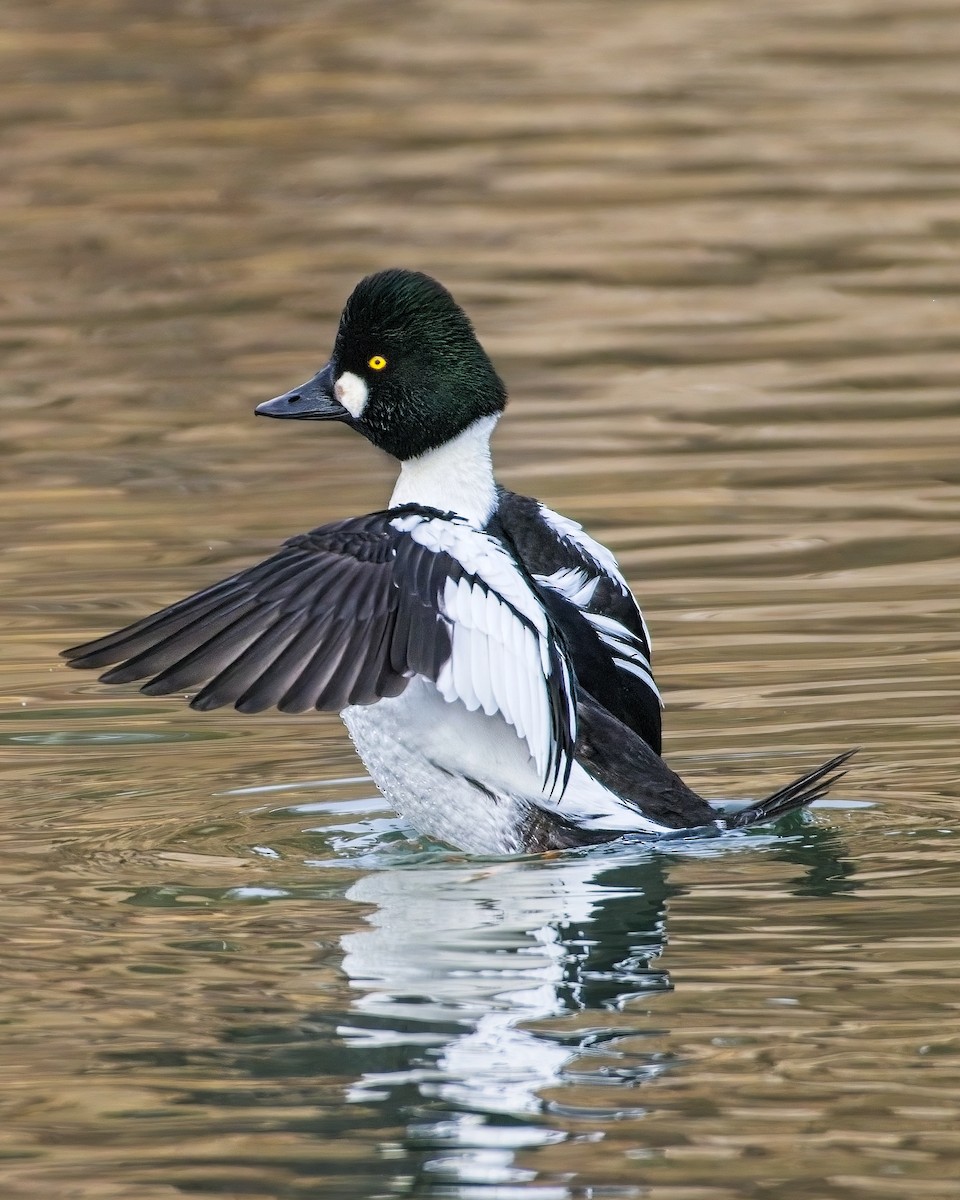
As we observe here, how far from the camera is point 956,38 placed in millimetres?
20500

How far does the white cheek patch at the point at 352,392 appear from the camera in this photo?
6.77 metres

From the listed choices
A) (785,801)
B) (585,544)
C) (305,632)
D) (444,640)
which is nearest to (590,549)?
(585,544)

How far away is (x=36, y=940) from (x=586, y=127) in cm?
1371

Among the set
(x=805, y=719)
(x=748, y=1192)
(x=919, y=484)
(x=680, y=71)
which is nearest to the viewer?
(x=748, y=1192)

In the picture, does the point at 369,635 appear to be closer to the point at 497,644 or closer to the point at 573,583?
the point at 497,644

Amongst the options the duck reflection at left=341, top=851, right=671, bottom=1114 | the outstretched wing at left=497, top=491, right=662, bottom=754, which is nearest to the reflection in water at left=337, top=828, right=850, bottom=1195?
the duck reflection at left=341, top=851, right=671, bottom=1114

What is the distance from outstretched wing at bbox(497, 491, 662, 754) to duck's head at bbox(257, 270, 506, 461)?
340mm

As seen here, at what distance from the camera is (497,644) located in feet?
19.2

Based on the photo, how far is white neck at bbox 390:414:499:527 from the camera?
260 inches

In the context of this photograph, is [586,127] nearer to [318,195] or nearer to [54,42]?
[318,195]

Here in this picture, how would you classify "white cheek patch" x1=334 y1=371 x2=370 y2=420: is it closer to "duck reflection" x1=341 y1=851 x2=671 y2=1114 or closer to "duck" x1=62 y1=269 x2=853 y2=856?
"duck" x1=62 y1=269 x2=853 y2=856

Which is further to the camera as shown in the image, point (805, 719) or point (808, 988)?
point (805, 719)

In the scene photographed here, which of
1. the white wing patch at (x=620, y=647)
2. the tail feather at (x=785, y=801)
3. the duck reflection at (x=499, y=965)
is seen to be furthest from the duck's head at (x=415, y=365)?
the tail feather at (x=785, y=801)

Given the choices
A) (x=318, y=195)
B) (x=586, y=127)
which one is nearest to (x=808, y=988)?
(x=318, y=195)
